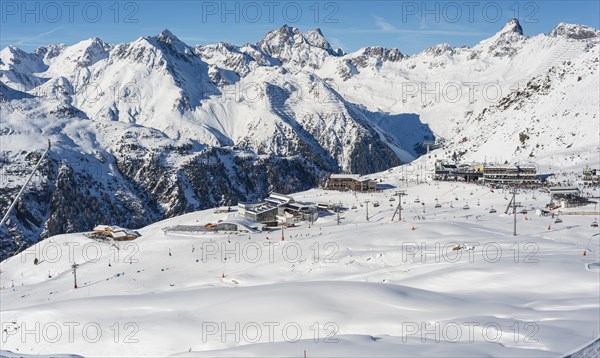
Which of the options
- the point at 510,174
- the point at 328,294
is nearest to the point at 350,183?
the point at 510,174

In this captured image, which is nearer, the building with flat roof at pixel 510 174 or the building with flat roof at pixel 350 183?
the building with flat roof at pixel 510 174

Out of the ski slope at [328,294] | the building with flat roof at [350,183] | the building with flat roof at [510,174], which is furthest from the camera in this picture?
the building with flat roof at [350,183]

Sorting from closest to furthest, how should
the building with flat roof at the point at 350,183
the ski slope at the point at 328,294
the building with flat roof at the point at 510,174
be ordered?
the ski slope at the point at 328,294
the building with flat roof at the point at 510,174
the building with flat roof at the point at 350,183

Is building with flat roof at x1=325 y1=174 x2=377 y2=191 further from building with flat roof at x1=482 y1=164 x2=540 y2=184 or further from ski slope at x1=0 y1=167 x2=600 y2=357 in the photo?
ski slope at x1=0 y1=167 x2=600 y2=357

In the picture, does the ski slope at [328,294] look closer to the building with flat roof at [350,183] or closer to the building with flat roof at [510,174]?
the building with flat roof at [510,174]

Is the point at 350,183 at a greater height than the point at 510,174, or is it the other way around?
the point at 510,174

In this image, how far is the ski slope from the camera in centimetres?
2409

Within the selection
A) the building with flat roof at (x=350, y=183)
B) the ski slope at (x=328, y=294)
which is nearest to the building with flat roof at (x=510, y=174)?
the building with flat roof at (x=350, y=183)

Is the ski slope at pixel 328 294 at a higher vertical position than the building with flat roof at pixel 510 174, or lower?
lower

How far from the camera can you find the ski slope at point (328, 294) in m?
24.1

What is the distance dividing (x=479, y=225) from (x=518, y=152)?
74634 millimetres

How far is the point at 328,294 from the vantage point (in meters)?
29.9

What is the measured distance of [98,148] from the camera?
176625mm

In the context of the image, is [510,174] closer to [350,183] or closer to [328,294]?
[350,183]
